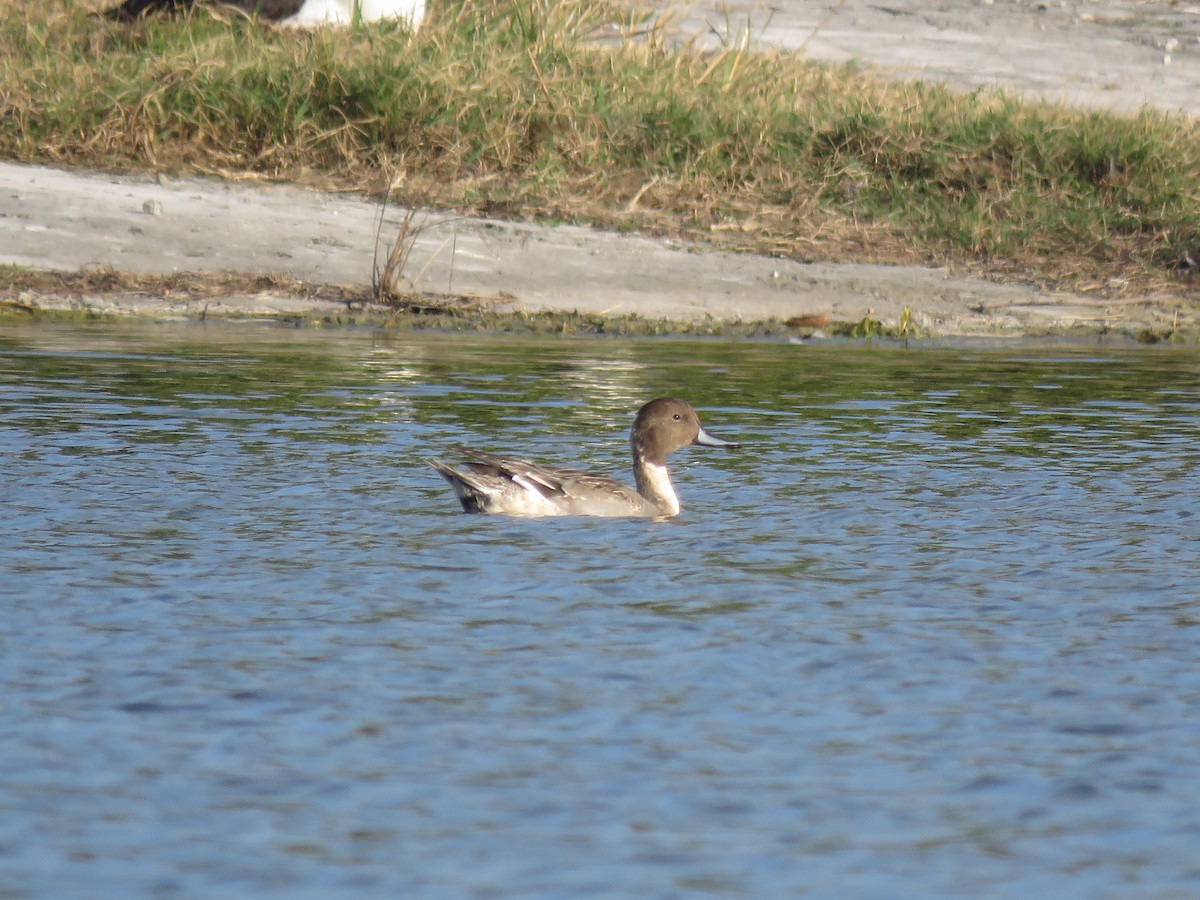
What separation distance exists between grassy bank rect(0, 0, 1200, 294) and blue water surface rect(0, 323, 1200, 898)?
645 cm

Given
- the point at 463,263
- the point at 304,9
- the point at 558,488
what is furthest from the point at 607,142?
the point at 558,488

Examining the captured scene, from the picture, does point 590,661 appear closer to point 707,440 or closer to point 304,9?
point 707,440

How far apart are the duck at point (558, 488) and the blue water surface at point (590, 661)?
9 cm

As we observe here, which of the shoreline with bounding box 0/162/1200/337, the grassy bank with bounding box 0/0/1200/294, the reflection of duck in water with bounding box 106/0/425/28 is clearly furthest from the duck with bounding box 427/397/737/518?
the reflection of duck in water with bounding box 106/0/425/28

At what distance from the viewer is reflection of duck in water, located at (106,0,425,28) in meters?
18.0

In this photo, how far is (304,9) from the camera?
59.2 feet

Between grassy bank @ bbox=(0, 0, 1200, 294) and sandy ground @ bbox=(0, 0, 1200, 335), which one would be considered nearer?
sandy ground @ bbox=(0, 0, 1200, 335)

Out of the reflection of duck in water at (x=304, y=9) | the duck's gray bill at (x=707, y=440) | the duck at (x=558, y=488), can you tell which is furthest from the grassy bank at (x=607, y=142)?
the duck at (x=558, y=488)

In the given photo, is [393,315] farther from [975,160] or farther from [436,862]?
[436,862]

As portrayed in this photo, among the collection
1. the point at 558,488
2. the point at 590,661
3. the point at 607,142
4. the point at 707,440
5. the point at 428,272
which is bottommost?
the point at 590,661

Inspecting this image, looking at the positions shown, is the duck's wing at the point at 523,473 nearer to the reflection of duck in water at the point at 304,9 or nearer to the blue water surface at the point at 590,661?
the blue water surface at the point at 590,661

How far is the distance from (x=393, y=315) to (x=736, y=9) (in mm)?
10984

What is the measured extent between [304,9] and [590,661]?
13.8 m

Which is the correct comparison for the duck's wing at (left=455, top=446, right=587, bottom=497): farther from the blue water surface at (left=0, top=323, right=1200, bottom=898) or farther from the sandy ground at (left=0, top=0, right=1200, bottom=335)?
the sandy ground at (left=0, top=0, right=1200, bottom=335)
